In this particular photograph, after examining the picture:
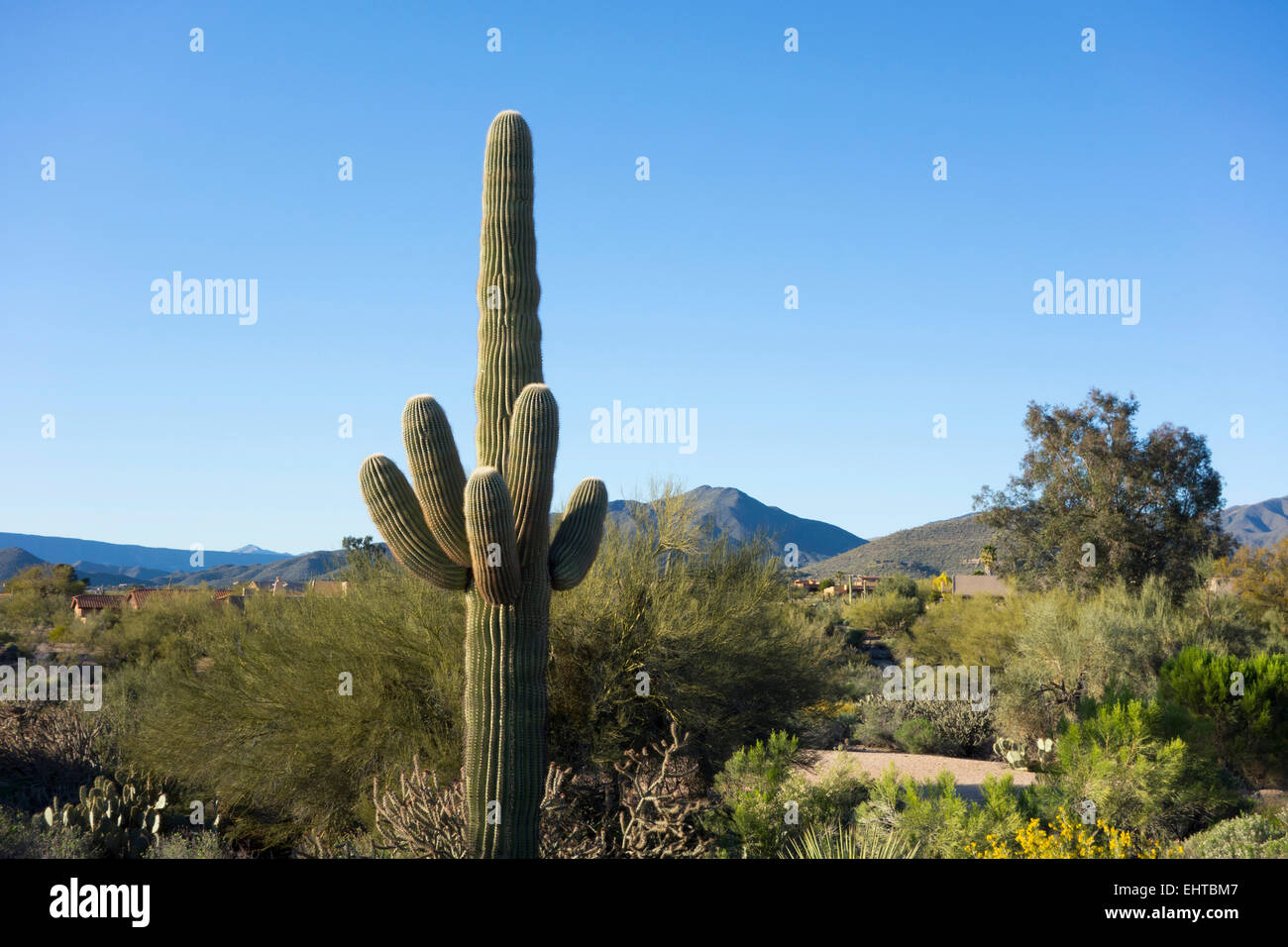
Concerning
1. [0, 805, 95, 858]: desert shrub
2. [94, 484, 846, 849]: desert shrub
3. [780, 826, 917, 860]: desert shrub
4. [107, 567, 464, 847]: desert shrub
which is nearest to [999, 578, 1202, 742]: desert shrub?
[94, 484, 846, 849]: desert shrub

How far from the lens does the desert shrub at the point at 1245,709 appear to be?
40.2ft

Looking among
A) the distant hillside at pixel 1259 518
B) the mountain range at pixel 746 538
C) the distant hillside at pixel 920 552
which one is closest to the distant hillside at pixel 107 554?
the mountain range at pixel 746 538

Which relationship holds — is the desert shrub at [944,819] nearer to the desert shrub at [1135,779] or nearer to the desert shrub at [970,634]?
the desert shrub at [1135,779]

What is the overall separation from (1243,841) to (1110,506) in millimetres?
17995

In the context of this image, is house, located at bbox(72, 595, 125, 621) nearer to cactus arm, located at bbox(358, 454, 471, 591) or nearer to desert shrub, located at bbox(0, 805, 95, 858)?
desert shrub, located at bbox(0, 805, 95, 858)

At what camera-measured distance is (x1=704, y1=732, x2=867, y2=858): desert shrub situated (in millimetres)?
7965

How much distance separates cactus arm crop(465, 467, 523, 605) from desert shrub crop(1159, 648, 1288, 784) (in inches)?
407

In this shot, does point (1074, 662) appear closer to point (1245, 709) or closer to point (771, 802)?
point (1245, 709)

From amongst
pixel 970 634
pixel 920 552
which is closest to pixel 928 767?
pixel 970 634

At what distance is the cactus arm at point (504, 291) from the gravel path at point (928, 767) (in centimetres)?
772

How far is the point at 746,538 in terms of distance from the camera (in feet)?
47.4
